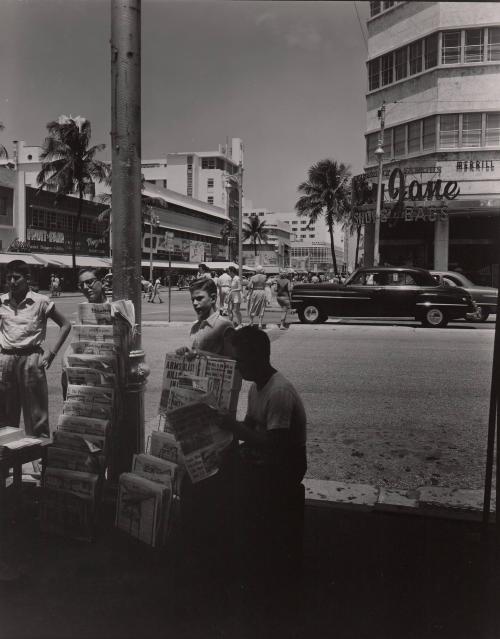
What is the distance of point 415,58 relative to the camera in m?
7.48

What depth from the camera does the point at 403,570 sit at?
10.4ft

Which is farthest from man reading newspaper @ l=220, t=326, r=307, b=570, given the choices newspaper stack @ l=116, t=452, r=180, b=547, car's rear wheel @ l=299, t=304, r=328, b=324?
car's rear wheel @ l=299, t=304, r=328, b=324

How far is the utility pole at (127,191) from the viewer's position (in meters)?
3.85

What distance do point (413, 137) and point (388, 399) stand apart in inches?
515

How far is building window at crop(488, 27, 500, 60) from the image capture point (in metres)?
4.86

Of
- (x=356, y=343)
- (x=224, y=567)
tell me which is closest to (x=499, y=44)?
(x=224, y=567)

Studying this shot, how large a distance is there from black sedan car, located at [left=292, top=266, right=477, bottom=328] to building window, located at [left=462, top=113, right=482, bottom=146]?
3647 mm

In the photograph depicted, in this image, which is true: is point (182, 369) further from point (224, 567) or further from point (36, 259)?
point (36, 259)

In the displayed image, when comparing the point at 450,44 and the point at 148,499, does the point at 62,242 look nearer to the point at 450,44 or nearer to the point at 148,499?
the point at 450,44

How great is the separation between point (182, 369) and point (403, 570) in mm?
1631

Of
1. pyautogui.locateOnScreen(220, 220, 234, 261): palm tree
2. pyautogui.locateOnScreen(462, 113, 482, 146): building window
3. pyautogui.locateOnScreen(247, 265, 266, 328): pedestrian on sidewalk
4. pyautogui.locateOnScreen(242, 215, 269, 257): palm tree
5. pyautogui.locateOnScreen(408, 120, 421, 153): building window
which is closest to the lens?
pyautogui.locateOnScreen(462, 113, 482, 146): building window

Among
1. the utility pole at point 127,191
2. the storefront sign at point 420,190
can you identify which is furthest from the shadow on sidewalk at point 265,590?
the storefront sign at point 420,190

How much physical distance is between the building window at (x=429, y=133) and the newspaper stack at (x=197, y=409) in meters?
11.3

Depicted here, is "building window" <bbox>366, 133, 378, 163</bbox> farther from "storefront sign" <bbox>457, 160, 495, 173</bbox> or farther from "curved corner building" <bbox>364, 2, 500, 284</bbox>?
"storefront sign" <bbox>457, 160, 495, 173</bbox>
